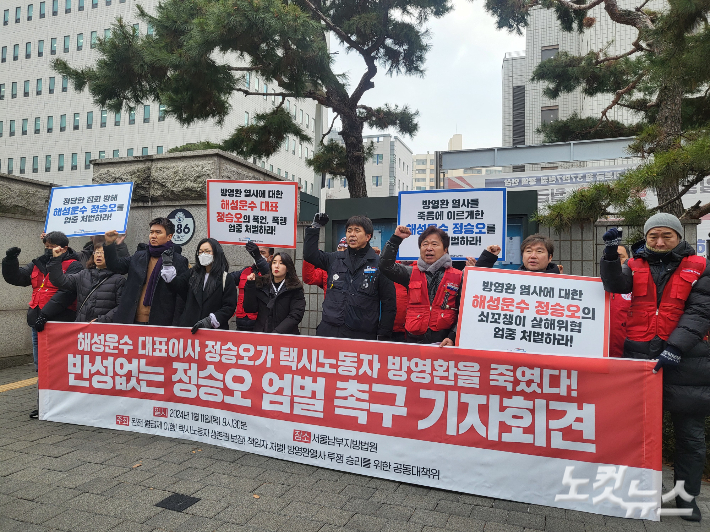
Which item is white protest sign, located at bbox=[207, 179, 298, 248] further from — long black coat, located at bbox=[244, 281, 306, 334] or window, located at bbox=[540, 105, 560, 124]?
window, located at bbox=[540, 105, 560, 124]

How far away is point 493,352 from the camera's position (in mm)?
3521

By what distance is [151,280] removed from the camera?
16.8 ft

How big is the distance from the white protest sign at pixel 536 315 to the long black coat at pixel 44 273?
13.6ft

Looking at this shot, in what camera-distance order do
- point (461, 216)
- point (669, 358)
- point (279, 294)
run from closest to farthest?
point (669, 358) → point (279, 294) → point (461, 216)

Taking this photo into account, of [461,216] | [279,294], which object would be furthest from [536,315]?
[279,294]

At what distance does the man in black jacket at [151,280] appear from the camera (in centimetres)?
507

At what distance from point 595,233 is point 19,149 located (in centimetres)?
6198

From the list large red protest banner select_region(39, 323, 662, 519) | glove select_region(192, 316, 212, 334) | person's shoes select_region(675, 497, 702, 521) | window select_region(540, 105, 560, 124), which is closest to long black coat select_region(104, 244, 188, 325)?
large red protest banner select_region(39, 323, 662, 519)

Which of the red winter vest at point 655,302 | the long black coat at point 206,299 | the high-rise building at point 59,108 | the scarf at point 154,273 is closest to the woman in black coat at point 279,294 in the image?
the long black coat at point 206,299

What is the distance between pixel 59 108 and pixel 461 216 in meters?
58.0

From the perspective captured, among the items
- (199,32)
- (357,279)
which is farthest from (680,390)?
(199,32)

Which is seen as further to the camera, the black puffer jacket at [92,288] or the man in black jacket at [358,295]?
the black puffer jacket at [92,288]

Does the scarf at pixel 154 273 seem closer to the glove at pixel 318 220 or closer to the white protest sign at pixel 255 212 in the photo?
the white protest sign at pixel 255 212

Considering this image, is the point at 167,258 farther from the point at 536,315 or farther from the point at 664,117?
the point at 664,117
